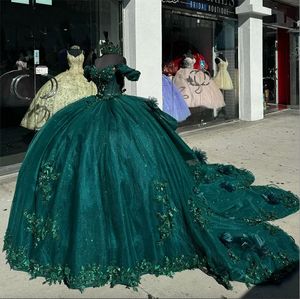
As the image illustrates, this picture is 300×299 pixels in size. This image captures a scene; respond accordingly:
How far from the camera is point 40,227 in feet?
9.65

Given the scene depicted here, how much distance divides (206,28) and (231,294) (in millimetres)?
8023

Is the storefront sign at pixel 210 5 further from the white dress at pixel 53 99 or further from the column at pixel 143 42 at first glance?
the white dress at pixel 53 99

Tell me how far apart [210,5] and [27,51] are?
4.84 meters

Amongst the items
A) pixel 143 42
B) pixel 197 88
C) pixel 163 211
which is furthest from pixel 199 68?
pixel 163 211

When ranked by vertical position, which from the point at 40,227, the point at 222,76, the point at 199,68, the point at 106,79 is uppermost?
the point at 199,68

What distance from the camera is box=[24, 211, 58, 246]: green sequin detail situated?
9.53ft

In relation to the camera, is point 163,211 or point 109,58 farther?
point 109,58

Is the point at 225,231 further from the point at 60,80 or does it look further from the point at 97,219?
the point at 60,80

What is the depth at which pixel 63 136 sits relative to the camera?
3.06 metres

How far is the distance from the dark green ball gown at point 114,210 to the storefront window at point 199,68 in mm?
5473

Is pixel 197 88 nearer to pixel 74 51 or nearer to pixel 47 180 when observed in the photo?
pixel 74 51

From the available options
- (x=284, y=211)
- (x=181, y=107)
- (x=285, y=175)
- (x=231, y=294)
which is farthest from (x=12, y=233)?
(x=181, y=107)

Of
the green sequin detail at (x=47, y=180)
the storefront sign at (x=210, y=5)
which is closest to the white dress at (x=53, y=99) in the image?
the storefront sign at (x=210, y=5)

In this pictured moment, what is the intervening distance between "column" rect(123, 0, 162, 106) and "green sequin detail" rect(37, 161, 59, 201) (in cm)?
474
